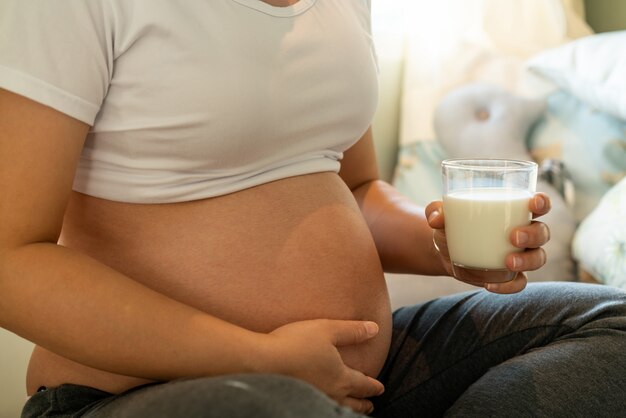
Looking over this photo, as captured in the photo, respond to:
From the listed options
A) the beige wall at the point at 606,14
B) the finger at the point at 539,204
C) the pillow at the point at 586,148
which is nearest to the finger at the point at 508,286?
the finger at the point at 539,204

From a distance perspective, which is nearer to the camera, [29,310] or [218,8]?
[29,310]

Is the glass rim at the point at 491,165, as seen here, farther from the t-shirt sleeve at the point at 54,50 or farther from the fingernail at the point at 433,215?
the t-shirt sleeve at the point at 54,50

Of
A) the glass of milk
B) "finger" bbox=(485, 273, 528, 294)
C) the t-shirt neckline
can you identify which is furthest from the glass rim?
the t-shirt neckline

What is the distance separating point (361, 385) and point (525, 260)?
9.2 inches

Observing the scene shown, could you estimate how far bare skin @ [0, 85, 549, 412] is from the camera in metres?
0.74

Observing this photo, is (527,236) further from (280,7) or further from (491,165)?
(280,7)

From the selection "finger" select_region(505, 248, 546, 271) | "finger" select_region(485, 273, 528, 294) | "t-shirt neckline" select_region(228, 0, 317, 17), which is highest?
"t-shirt neckline" select_region(228, 0, 317, 17)

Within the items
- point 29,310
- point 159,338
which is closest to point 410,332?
point 159,338

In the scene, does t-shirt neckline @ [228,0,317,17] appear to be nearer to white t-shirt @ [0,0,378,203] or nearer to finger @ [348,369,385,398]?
white t-shirt @ [0,0,378,203]

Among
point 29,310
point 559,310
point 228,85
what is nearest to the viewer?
point 29,310

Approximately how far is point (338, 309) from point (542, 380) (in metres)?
0.24

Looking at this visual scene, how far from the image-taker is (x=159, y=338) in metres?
0.75

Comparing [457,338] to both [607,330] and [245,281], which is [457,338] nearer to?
[607,330]

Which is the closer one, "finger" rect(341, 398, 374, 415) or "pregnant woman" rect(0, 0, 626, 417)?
"pregnant woman" rect(0, 0, 626, 417)
